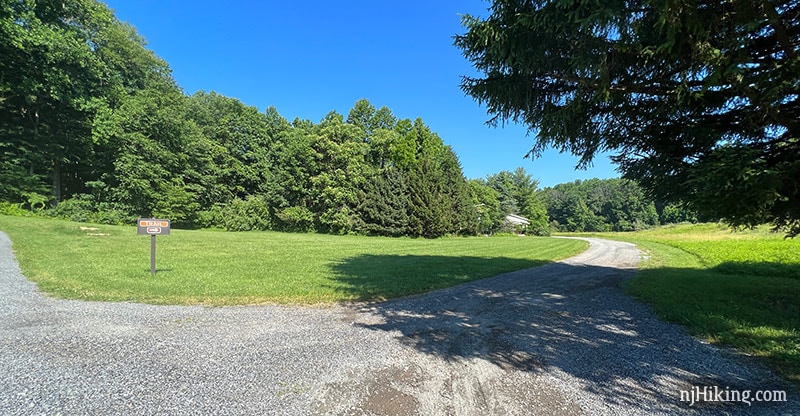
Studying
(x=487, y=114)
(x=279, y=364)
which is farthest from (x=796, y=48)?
(x=279, y=364)

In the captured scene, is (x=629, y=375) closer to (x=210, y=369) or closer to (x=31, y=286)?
(x=210, y=369)

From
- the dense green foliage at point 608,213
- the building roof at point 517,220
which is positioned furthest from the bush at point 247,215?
the dense green foliage at point 608,213

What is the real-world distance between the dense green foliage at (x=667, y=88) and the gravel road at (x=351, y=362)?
87.0 inches

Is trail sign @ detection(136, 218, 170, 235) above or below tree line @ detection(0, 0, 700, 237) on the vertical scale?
below

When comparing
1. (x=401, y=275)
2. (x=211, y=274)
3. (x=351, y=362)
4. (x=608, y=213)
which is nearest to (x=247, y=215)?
(x=211, y=274)

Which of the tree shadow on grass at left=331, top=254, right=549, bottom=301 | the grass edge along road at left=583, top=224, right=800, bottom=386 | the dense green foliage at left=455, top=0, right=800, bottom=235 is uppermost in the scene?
the dense green foliage at left=455, top=0, right=800, bottom=235

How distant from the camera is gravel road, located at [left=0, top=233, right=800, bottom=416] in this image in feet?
9.13

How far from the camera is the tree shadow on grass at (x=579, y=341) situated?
3.24m

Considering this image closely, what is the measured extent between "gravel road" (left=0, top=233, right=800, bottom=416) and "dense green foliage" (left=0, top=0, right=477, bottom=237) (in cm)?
2632

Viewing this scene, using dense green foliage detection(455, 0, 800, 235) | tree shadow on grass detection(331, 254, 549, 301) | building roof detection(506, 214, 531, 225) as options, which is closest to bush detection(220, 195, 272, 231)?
tree shadow on grass detection(331, 254, 549, 301)

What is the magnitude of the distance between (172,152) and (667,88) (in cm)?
3689

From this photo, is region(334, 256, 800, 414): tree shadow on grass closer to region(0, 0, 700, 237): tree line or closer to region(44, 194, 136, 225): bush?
region(0, 0, 700, 237): tree line

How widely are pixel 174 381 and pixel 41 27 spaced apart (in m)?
31.0

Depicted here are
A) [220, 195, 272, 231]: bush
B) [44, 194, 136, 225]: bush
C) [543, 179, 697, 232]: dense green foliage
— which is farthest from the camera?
[543, 179, 697, 232]: dense green foliage
